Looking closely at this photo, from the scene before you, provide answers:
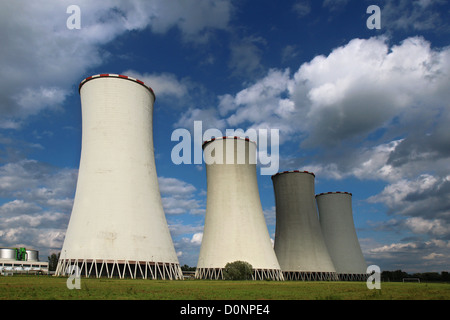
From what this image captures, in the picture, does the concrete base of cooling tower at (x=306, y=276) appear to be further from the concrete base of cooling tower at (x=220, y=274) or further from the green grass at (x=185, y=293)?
the green grass at (x=185, y=293)

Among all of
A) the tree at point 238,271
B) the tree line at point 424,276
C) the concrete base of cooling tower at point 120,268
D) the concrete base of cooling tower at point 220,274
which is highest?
the concrete base of cooling tower at point 120,268

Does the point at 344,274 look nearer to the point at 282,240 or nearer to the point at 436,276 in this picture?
the point at 282,240

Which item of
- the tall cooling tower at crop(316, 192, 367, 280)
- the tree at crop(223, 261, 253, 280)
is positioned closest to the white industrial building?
the tree at crop(223, 261, 253, 280)

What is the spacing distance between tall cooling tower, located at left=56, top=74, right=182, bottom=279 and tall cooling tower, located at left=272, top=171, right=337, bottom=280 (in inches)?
777

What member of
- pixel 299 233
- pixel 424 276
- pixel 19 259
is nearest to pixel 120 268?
pixel 299 233

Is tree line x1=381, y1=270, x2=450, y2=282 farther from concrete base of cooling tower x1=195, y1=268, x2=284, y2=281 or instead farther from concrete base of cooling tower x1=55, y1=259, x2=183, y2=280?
concrete base of cooling tower x1=55, y1=259, x2=183, y2=280

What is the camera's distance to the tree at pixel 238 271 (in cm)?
3197

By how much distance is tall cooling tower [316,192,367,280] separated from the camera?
2003 inches

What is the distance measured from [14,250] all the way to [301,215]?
60.8 meters

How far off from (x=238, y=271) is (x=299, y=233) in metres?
Result: 14.6

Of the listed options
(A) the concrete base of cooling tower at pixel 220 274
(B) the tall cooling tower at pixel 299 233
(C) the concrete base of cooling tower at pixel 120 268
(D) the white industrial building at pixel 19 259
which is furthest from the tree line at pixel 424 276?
(D) the white industrial building at pixel 19 259

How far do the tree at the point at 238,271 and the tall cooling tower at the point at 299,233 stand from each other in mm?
12435

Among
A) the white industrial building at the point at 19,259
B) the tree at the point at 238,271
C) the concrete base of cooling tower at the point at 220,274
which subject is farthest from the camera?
the white industrial building at the point at 19,259
